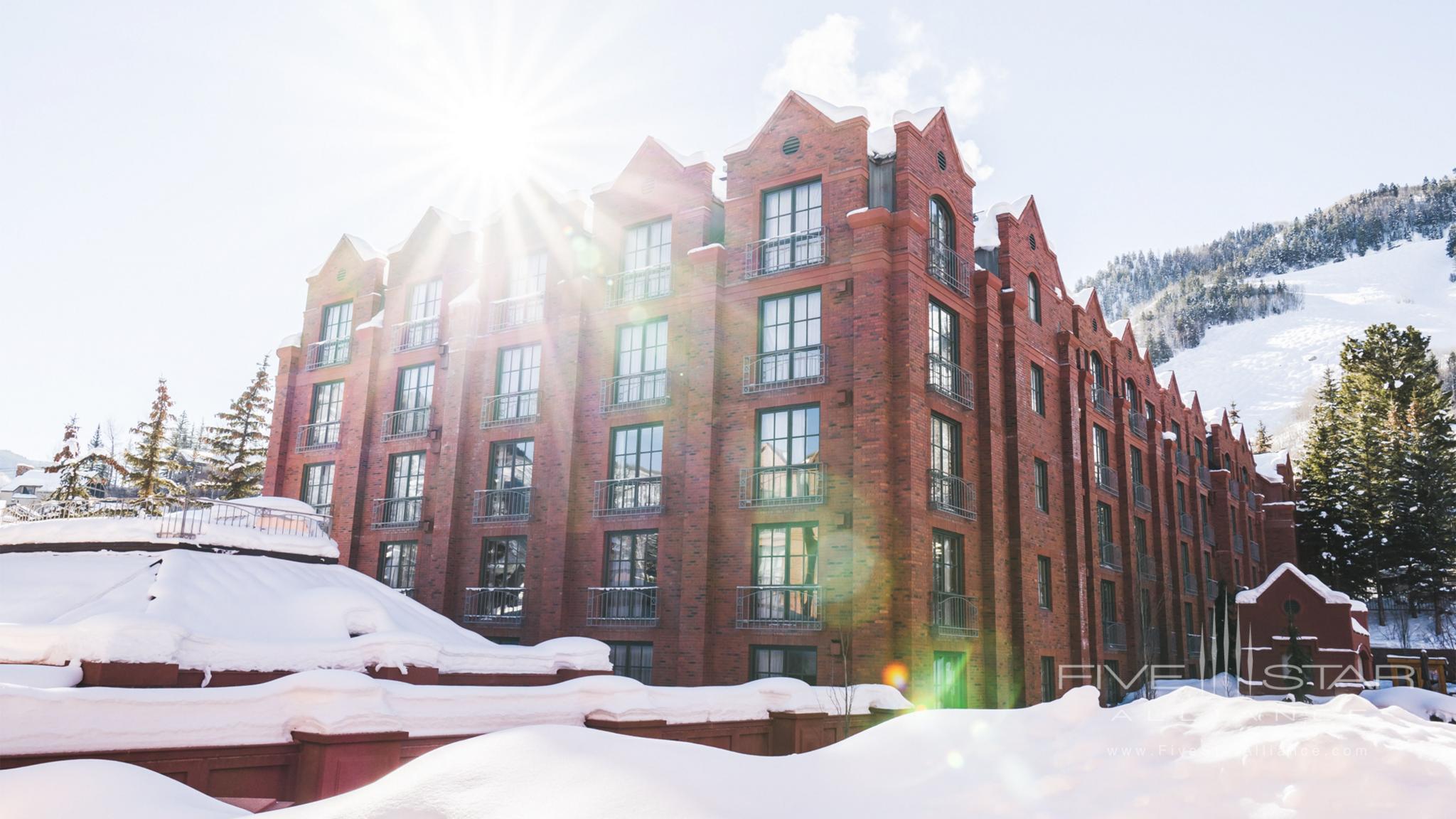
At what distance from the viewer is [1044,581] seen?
2544 centimetres

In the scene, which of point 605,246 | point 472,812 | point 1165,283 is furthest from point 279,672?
point 1165,283

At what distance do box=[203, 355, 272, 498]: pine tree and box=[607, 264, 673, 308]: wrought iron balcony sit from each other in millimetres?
25315

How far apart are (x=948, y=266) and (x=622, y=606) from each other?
11802mm

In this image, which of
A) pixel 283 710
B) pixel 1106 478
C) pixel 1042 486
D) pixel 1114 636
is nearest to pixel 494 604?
pixel 1042 486

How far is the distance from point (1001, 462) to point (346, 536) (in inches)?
772

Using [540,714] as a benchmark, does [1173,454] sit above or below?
above

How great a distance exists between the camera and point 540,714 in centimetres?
1072

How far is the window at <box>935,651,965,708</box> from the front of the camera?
811 inches

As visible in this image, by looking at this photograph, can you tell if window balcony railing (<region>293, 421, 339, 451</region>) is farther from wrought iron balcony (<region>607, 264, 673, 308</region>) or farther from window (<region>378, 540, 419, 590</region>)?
wrought iron balcony (<region>607, 264, 673, 308</region>)

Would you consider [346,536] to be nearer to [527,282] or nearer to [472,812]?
[527,282]

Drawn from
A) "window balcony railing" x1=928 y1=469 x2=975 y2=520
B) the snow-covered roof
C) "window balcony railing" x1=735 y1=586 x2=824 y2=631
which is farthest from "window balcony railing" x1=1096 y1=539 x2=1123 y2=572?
"window balcony railing" x1=735 y1=586 x2=824 y2=631

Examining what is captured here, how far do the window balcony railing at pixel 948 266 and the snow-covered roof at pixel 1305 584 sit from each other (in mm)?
15457

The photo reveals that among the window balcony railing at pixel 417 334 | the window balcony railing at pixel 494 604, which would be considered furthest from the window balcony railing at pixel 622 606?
the window balcony railing at pixel 417 334

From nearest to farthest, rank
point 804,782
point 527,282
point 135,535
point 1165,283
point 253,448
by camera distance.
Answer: point 804,782 < point 135,535 < point 527,282 < point 253,448 < point 1165,283
